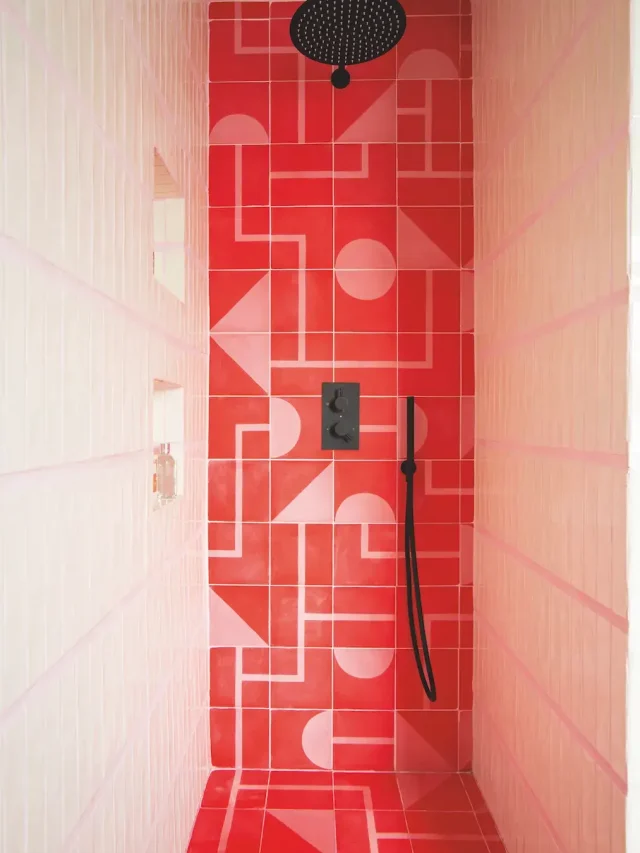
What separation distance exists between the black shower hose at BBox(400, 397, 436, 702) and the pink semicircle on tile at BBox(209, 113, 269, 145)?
890 millimetres

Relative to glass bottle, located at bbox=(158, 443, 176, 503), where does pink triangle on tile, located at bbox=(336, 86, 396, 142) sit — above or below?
above

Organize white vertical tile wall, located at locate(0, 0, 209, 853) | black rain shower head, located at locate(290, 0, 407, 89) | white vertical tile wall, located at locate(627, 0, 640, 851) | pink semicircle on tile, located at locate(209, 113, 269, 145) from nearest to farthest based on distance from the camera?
white vertical tile wall, located at locate(0, 0, 209, 853) → white vertical tile wall, located at locate(627, 0, 640, 851) → black rain shower head, located at locate(290, 0, 407, 89) → pink semicircle on tile, located at locate(209, 113, 269, 145)

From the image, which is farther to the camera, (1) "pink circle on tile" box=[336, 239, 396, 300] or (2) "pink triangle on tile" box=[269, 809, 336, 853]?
(1) "pink circle on tile" box=[336, 239, 396, 300]

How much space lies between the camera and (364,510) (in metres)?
1.72

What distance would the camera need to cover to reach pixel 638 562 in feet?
2.86

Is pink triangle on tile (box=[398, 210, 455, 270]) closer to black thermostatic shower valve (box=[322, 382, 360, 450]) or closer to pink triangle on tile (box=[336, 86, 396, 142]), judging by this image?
pink triangle on tile (box=[336, 86, 396, 142])

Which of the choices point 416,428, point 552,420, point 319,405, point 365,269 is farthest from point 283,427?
point 552,420

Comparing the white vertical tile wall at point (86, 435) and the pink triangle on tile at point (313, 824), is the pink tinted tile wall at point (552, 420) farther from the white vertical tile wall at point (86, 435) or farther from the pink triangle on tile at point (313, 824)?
the white vertical tile wall at point (86, 435)

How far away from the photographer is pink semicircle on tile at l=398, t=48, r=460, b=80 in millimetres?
1710

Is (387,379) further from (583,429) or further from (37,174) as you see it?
(37,174)

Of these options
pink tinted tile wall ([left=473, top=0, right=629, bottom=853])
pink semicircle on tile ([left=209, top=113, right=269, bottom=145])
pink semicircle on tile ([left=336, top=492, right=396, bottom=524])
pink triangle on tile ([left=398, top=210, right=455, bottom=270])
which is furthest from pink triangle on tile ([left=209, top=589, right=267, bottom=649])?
pink semicircle on tile ([left=209, top=113, right=269, bottom=145])

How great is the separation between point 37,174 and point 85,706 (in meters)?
0.70

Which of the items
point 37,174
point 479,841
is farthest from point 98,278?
point 479,841

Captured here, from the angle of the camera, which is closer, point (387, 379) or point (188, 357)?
point (188, 357)
